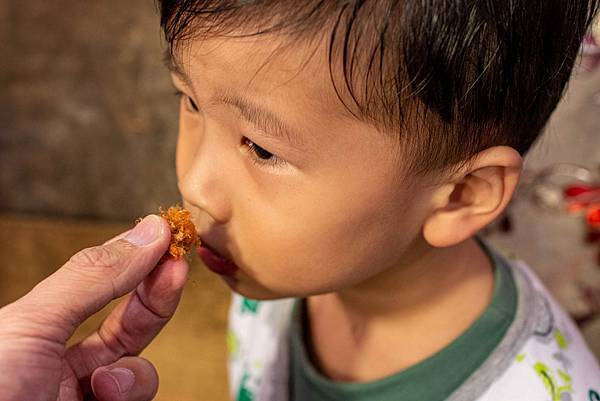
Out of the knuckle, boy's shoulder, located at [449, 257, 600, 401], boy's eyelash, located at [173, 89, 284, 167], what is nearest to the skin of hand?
the knuckle

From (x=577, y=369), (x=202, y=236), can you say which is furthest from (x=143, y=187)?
(x=577, y=369)

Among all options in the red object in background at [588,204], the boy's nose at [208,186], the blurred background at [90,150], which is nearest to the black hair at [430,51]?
the boy's nose at [208,186]

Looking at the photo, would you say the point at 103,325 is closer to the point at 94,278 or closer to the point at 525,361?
the point at 94,278

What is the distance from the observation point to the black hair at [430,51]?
0.65 metres

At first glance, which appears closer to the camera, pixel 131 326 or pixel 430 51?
pixel 430 51

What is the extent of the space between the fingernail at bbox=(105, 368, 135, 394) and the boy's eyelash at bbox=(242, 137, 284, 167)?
0.83 feet

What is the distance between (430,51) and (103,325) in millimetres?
465

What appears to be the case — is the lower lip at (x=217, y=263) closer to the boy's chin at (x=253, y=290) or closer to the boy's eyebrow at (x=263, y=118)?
the boy's chin at (x=253, y=290)

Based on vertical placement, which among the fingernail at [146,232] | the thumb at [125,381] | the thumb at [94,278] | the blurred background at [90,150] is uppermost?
the fingernail at [146,232]

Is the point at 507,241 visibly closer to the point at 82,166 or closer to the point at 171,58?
the point at 171,58

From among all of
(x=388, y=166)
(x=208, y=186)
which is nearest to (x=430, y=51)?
(x=388, y=166)

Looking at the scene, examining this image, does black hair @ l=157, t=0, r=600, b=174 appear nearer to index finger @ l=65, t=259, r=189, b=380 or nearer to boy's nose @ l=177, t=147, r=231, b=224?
boy's nose @ l=177, t=147, r=231, b=224

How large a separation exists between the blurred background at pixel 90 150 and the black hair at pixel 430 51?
2.89 feet

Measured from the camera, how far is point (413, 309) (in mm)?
943
